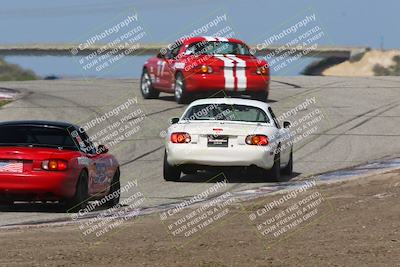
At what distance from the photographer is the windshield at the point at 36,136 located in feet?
45.0

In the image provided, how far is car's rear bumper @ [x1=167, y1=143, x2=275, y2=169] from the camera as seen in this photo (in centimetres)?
1642

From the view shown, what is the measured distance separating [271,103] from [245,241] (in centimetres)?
1859

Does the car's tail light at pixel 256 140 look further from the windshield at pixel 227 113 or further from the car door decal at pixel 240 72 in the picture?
the car door decal at pixel 240 72

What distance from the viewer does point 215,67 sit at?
2606cm

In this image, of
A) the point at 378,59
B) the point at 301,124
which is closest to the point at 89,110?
the point at 301,124

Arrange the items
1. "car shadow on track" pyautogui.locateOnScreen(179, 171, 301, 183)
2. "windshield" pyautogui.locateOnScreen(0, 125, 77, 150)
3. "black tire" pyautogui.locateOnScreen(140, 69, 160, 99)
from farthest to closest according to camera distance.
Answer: "black tire" pyautogui.locateOnScreen(140, 69, 160, 99) → "car shadow on track" pyautogui.locateOnScreen(179, 171, 301, 183) → "windshield" pyautogui.locateOnScreen(0, 125, 77, 150)

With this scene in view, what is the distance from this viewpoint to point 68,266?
864 cm

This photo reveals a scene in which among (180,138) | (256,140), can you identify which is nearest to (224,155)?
(256,140)

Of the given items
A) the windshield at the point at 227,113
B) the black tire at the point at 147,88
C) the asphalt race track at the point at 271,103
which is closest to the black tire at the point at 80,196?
the asphalt race track at the point at 271,103

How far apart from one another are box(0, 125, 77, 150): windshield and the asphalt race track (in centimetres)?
81

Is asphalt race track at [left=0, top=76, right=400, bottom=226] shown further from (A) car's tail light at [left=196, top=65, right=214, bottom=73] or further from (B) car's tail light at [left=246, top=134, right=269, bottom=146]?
(A) car's tail light at [left=196, top=65, right=214, bottom=73]

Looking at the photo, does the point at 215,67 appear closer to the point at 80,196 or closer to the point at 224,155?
the point at 224,155

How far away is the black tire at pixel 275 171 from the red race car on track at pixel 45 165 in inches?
138

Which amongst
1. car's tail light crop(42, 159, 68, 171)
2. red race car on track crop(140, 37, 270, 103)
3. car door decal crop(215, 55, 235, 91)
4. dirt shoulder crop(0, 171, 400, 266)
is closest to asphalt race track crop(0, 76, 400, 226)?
car's tail light crop(42, 159, 68, 171)
